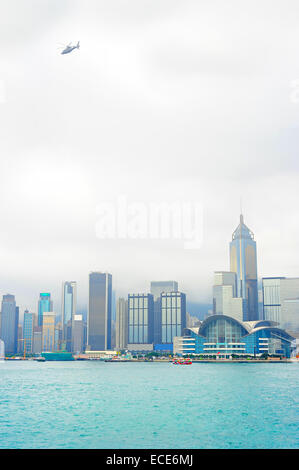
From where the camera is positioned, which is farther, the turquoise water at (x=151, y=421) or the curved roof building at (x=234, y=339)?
the curved roof building at (x=234, y=339)

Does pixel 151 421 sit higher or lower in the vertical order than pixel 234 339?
lower

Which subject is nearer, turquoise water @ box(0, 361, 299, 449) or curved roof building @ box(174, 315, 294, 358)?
turquoise water @ box(0, 361, 299, 449)

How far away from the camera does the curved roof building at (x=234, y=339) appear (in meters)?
154

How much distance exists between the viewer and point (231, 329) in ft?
519

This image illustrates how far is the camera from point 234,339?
156125 mm

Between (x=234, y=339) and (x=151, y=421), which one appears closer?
(x=151, y=421)

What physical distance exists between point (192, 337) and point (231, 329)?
43.1 feet

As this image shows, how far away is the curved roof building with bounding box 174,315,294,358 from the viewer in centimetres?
15388

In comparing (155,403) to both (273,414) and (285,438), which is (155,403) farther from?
(285,438)
